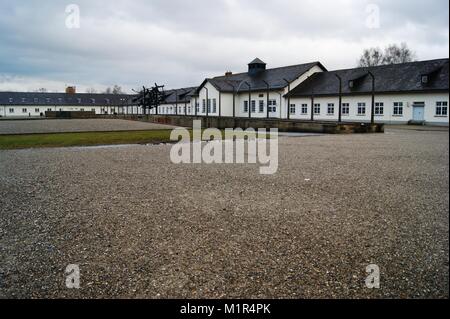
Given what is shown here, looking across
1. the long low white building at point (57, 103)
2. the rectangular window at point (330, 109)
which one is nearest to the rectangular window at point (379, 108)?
the rectangular window at point (330, 109)

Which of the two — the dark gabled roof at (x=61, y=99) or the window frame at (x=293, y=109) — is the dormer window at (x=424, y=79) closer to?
the window frame at (x=293, y=109)

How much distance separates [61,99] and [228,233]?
8788cm

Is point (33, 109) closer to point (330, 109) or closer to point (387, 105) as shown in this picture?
point (330, 109)

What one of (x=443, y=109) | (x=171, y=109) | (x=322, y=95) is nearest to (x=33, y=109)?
(x=171, y=109)

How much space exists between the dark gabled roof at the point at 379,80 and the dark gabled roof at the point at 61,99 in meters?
38.6

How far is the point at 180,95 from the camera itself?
58.6 metres

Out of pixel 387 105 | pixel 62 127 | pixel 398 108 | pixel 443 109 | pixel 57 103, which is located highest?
pixel 57 103

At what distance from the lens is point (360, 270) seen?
298 cm

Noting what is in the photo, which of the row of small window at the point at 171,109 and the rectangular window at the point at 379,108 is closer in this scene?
the rectangular window at the point at 379,108

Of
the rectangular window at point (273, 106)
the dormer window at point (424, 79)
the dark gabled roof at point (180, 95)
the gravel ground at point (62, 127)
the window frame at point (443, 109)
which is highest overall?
the dark gabled roof at point (180, 95)

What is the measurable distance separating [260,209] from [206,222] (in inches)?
34.7

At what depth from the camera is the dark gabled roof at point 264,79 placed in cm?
4181

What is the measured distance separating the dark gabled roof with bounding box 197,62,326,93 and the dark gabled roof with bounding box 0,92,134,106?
85.6ft

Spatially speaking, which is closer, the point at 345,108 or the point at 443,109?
the point at 443,109
